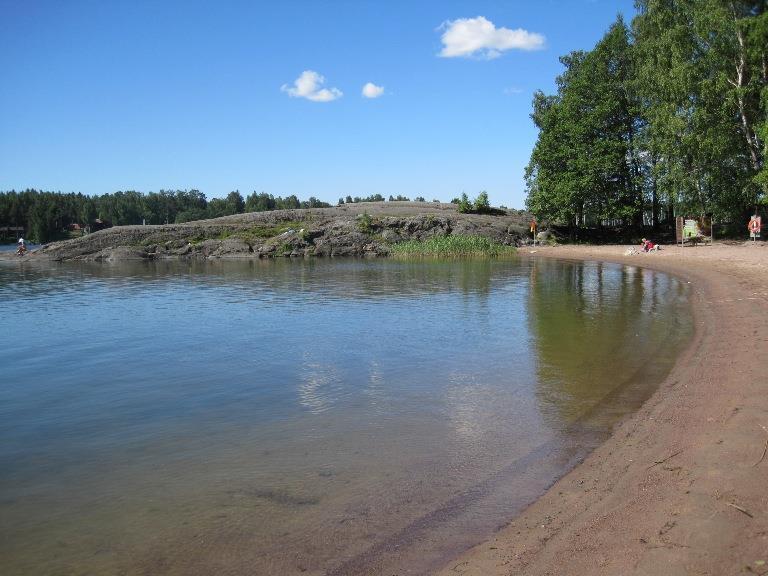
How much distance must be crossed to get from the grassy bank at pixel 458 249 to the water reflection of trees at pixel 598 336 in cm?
2267

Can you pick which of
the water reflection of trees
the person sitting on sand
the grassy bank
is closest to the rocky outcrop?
the grassy bank

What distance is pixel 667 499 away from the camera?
5531 millimetres

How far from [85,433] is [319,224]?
57041 mm

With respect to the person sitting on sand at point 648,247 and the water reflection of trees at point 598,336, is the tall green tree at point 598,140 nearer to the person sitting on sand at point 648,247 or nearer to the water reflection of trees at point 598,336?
the person sitting on sand at point 648,247

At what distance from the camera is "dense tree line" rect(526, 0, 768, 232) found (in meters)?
37.8

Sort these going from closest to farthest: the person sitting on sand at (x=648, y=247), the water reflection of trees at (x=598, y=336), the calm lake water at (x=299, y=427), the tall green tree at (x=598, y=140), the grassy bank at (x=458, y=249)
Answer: the calm lake water at (x=299, y=427) < the water reflection of trees at (x=598, y=336) < the person sitting on sand at (x=648, y=247) < the tall green tree at (x=598, y=140) < the grassy bank at (x=458, y=249)

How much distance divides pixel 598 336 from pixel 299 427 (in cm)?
956

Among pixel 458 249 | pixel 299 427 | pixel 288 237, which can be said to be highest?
pixel 288 237

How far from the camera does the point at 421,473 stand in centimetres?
707

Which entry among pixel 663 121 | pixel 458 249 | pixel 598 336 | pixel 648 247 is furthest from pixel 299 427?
pixel 458 249

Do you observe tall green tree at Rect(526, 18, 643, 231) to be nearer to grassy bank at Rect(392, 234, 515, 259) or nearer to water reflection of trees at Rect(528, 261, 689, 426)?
grassy bank at Rect(392, 234, 515, 259)

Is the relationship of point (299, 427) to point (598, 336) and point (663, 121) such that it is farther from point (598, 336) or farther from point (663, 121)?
point (663, 121)

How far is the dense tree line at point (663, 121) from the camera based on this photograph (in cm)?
3775

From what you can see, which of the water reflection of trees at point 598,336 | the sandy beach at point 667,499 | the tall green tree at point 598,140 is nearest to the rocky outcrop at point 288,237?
the tall green tree at point 598,140
